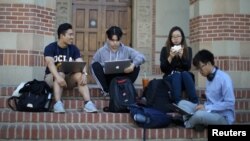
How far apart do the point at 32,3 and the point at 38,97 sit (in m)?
2.31

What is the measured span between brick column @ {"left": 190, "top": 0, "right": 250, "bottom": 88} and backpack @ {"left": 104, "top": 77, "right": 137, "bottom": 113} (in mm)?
2586

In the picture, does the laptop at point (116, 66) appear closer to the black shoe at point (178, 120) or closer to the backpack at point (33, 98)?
the backpack at point (33, 98)

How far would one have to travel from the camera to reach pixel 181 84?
283 inches

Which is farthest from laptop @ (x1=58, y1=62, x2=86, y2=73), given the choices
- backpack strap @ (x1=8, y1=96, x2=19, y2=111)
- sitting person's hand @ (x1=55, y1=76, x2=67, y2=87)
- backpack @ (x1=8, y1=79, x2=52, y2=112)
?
backpack strap @ (x1=8, y1=96, x2=19, y2=111)

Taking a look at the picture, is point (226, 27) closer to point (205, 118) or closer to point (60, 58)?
point (205, 118)

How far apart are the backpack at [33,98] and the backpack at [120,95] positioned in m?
1.00

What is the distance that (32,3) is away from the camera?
8.53 metres

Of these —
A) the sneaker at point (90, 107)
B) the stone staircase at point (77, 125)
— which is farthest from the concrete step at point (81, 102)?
the sneaker at point (90, 107)

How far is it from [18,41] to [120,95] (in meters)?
2.51

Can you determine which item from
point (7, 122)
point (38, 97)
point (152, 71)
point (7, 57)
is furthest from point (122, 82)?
point (152, 71)

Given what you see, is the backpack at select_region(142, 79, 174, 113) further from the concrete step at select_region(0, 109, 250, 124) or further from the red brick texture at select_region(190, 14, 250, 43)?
the red brick texture at select_region(190, 14, 250, 43)

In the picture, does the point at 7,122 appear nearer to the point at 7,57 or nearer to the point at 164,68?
the point at 7,57

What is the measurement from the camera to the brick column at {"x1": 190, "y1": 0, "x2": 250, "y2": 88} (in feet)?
30.1

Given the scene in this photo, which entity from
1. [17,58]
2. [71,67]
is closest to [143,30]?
[17,58]
